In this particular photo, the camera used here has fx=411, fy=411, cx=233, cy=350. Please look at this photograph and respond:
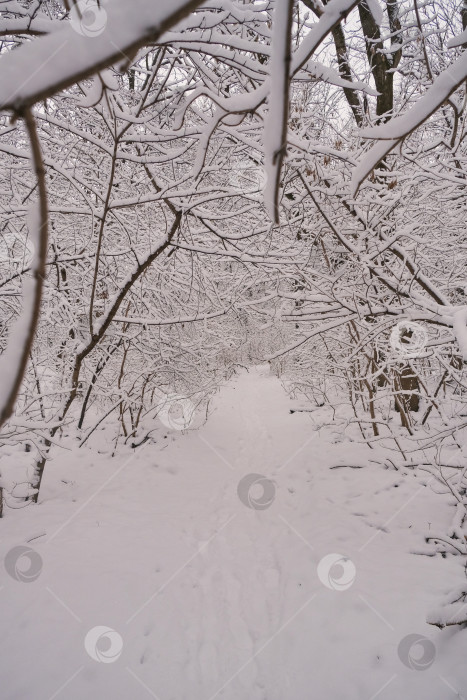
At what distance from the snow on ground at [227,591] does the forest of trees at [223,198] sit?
0.51m

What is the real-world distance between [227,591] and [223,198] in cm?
423

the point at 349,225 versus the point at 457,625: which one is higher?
the point at 349,225

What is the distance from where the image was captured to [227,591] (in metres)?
Answer: 4.45

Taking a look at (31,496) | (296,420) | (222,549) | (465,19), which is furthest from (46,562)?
(465,19)

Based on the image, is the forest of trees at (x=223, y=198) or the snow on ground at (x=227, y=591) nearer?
the forest of trees at (x=223, y=198)

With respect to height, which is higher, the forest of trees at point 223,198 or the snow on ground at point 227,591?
the forest of trees at point 223,198

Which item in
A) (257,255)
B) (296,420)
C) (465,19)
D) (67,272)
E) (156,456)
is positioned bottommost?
(296,420)

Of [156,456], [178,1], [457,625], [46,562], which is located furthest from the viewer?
[156,456]

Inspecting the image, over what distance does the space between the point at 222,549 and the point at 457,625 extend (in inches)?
111

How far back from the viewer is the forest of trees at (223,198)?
0.35 m

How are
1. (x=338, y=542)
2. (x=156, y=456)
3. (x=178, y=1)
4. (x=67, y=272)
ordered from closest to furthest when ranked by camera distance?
(x=178, y=1) → (x=338, y=542) → (x=67, y=272) → (x=156, y=456)

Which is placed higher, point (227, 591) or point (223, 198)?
point (223, 198)

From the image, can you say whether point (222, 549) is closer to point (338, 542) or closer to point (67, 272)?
point (338, 542)

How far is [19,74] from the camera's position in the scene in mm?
323
